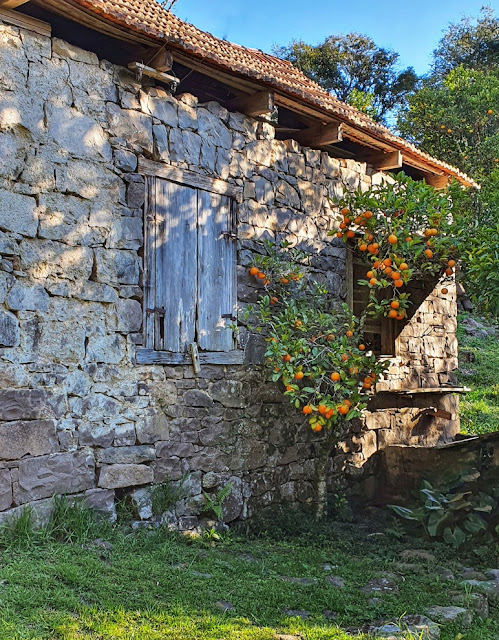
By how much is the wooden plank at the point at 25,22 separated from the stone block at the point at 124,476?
3152 millimetres

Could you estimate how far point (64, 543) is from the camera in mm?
4195

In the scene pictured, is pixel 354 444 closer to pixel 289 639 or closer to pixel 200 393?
pixel 200 393

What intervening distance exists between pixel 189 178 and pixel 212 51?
1.06 m

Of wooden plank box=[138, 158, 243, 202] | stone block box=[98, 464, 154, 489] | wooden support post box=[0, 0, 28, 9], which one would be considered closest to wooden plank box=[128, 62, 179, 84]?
wooden plank box=[138, 158, 243, 202]

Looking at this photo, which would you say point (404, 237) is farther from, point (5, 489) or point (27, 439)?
point (5, 489)

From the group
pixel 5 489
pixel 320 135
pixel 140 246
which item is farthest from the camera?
pixel 320 135

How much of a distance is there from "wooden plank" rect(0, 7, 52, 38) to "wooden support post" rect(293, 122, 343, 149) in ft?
9.56

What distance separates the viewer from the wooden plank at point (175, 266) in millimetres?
5180

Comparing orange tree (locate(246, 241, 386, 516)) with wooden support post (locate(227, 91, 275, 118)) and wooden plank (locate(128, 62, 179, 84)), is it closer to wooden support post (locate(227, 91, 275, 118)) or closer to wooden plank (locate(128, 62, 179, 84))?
wooden support post (locate(227, 91, 275, 118))

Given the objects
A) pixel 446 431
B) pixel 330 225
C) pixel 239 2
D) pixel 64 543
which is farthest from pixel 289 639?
pixel 239 2

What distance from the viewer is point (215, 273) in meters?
5.66

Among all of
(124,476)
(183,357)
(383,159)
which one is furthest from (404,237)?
(124,476)

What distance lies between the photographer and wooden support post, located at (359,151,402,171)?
7.34 metres

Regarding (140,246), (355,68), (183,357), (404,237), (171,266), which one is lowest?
(183,357)
